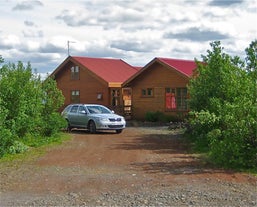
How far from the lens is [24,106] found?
623 inches

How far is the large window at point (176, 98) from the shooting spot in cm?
3047

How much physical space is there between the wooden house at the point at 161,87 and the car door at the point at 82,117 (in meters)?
8.51

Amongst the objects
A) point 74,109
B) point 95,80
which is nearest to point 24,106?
point 74,109

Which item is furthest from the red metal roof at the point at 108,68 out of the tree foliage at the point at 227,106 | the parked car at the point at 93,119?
the tree foliage at the point at 227,106

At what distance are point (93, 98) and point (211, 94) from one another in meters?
21.6

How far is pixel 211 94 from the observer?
16.9 metres

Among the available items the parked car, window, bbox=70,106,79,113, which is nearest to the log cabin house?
the parked car

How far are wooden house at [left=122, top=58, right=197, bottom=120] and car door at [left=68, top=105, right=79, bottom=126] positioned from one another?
27.3ft

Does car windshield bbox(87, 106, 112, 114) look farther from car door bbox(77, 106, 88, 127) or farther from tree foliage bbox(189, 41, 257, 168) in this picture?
tree foliage bbox(189, 41, 257, 168)

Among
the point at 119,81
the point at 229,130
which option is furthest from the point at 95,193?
the point at 119,81

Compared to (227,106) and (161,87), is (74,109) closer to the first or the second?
(161,87)

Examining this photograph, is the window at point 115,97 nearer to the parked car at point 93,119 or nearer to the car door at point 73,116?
the parked car at point 93,119

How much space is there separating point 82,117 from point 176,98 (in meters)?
9.86

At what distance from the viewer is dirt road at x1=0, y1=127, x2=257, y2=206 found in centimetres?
768
